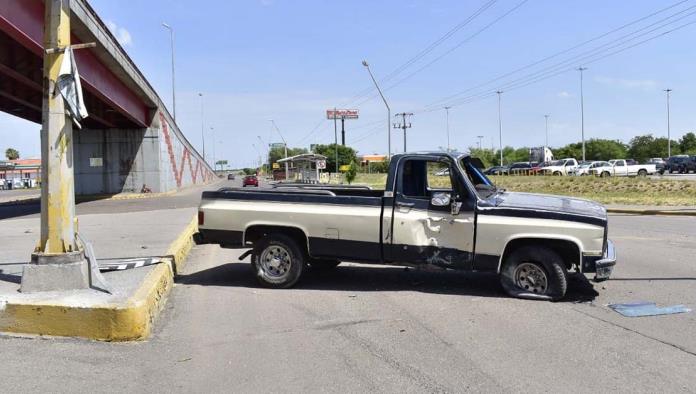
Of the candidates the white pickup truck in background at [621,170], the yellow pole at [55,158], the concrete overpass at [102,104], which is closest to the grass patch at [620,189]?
the white pickup truck in background at [621,170]

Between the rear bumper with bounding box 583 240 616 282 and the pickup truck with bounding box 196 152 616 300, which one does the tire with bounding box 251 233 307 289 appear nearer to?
the pickup truck with bounding box 196 152 616 300

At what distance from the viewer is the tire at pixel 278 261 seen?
26.6 feet

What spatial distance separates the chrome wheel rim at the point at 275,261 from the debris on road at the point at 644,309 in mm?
4151

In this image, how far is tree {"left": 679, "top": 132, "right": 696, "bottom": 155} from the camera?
113 m

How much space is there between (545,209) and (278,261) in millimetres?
3576

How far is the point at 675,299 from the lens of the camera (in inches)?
289

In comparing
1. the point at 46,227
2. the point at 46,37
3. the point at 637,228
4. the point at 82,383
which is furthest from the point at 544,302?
the point at 637,228

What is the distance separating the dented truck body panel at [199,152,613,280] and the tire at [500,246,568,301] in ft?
0.47

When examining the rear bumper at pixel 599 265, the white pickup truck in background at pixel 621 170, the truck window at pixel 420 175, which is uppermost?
the white pickup truck in background at pixel 621 170

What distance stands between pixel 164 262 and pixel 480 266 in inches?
175

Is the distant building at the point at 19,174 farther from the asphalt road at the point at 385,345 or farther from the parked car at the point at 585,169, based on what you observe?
the asphalt road at the point at 385,345

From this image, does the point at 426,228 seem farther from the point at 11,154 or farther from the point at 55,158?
the point at 11,154

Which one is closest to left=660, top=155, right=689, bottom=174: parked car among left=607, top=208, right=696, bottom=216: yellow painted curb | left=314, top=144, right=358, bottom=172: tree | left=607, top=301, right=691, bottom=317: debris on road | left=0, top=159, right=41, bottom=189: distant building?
left=607, top=208, right=696, bottom=216: yellow painted curb

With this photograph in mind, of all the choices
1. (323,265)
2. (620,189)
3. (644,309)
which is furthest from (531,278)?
(620,189)
